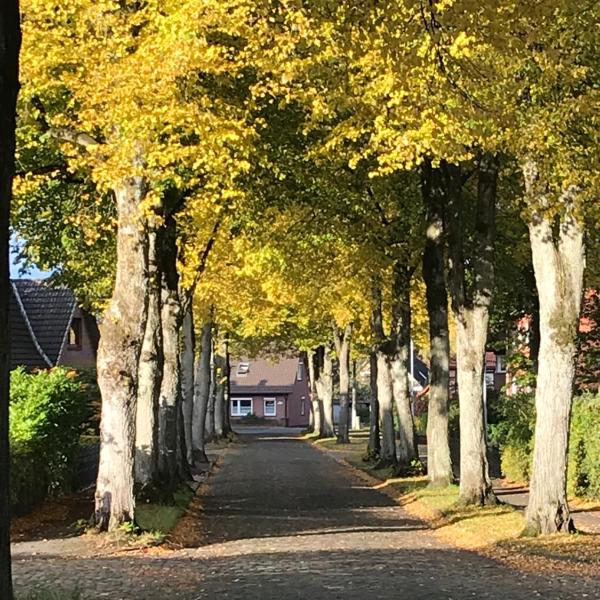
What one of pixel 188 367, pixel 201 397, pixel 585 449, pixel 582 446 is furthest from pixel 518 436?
pixel 201 397

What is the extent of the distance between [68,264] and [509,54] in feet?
48.7

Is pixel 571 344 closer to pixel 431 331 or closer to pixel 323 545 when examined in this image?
pixel 323 545

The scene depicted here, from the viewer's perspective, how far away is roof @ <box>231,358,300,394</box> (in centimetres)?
11481

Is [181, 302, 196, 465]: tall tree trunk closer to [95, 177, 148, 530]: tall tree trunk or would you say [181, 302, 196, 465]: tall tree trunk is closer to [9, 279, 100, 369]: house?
[9, 279, 100, 369]: house

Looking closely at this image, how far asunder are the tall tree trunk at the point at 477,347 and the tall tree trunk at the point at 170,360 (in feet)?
20.7

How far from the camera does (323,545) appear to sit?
48.7ft

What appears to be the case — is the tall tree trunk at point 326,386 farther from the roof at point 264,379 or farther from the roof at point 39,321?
the roof at point 264,379

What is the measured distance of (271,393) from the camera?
377 feet

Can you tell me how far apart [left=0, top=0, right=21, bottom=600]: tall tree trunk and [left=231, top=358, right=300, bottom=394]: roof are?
355ft

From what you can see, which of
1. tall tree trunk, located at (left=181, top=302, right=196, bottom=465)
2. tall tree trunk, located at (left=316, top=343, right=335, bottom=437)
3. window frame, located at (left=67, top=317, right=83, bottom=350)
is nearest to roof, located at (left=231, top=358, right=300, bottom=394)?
tall tree trunk, located at (left=316, top=343, right=335, bottom=437)

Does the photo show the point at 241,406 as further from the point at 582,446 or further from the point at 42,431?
the point at 42,431

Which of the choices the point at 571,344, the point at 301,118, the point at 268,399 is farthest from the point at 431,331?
the point at 268,399

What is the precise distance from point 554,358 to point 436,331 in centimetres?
861

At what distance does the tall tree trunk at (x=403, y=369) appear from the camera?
27938 mm
